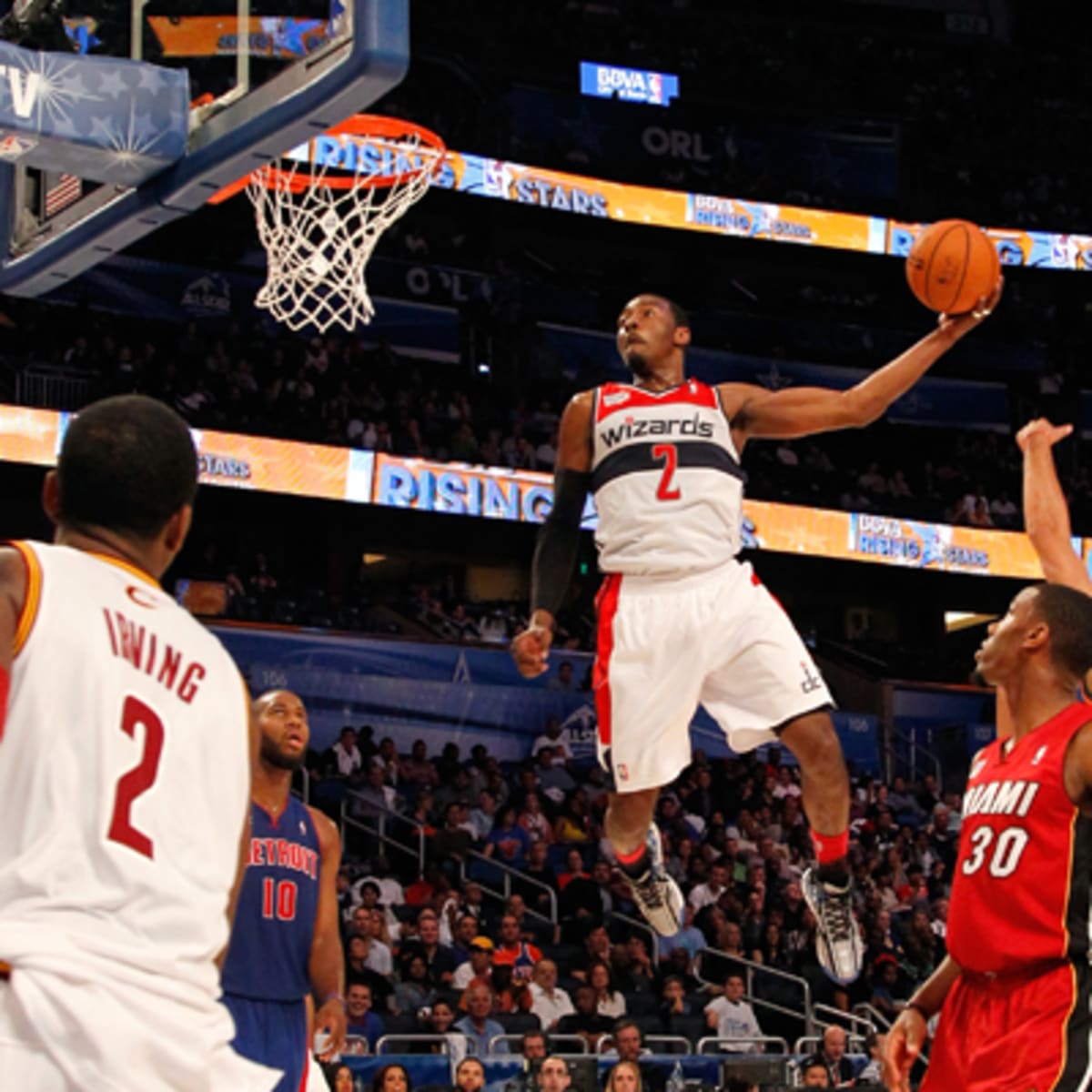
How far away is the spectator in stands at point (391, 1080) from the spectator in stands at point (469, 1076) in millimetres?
421

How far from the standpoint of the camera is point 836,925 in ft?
22.1

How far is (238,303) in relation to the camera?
2469 centimetres

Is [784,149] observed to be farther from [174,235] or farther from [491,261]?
[174,235]

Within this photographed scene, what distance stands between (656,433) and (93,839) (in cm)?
430

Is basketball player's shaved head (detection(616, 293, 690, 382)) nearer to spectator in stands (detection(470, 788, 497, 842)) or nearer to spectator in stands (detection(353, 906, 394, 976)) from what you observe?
spectator in stands (detection(353, 906, 394, 976))

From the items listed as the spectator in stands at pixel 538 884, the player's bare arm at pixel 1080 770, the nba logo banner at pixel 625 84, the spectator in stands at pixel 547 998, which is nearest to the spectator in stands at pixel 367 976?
the spectator in stands at pixel 547 998

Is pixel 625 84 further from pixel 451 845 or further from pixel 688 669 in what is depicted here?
pixel 688 669

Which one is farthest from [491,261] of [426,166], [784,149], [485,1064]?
[485,1064]

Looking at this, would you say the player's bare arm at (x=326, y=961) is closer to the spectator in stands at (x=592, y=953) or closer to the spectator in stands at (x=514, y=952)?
the spectator in stands at (x=514, y=952)

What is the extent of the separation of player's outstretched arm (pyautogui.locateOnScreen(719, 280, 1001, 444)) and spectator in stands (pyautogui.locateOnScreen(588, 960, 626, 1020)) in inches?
283

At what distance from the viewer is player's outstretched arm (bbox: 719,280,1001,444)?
6.54m

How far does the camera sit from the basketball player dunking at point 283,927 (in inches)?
245

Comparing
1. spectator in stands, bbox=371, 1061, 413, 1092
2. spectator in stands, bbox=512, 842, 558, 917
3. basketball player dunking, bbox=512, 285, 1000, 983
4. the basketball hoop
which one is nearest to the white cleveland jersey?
basketball player dunking, bbox=512, 285, 1000, 983

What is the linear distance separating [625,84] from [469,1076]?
76.3 ft
